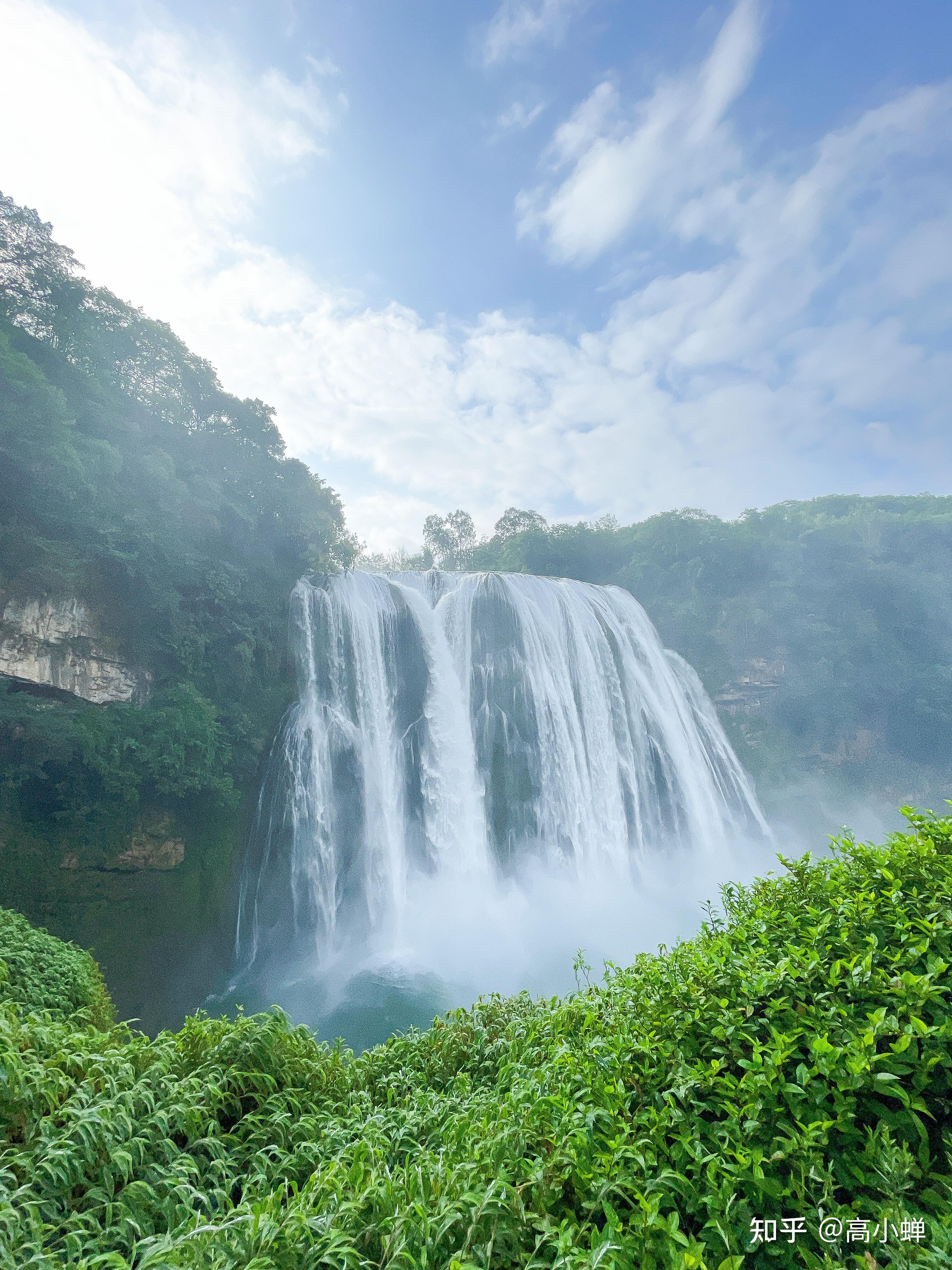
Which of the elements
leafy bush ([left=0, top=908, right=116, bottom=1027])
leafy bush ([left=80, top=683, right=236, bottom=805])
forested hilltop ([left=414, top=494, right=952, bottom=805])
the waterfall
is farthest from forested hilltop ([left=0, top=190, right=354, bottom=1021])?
forested hilltop ([left=414, top=494, right=952, bottom=805])

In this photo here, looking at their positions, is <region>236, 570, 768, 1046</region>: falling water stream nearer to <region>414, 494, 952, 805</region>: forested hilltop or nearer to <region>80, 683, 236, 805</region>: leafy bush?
<region>80, 683, 236, 805</region>: leafy bush

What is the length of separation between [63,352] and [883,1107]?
15532 mm

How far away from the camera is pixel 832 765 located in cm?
2297

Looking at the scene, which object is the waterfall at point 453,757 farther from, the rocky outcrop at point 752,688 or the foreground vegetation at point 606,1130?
the foreground vegetation at point 606,1130

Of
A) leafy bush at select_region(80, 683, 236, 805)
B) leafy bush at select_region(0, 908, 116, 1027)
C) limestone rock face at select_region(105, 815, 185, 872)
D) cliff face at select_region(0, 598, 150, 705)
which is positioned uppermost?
cliff face at select_region(0, 598, 150, 705)

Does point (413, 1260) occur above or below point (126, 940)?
above

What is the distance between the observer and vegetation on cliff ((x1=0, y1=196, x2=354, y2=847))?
8.78 m

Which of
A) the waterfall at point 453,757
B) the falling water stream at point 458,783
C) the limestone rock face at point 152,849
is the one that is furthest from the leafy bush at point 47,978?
the waterfall at point 453,757

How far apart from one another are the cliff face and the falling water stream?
3560 millimetres

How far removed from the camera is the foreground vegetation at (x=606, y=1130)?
144 centimetres

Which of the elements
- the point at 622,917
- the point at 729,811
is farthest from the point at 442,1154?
the point at 729,811

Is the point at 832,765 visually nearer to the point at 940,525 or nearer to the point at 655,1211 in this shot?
the point at 940,525

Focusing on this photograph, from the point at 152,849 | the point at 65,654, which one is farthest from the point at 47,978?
the point at 65,654

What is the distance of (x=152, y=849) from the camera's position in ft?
32.6
